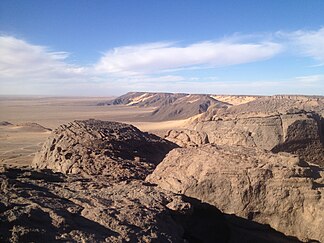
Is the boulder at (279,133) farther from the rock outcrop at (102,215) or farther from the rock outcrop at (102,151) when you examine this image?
the rock outcrop at (102,215)

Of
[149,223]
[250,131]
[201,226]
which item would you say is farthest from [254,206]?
[250,131]

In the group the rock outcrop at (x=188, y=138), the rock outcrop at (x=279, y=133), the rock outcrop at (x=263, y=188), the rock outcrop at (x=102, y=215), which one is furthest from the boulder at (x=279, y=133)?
the rock outcrop at (x=102, y=215)

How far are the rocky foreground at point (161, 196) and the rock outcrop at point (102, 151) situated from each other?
25 millimetres

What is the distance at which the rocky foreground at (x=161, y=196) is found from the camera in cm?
340

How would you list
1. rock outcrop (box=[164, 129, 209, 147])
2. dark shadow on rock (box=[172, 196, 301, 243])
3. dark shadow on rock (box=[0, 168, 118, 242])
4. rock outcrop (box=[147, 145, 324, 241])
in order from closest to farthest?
dark shadow on rock (box=[0, 168, 118, 242]), dark shadow on rock (box=[172, 196, 301, 243]), rock outcrop (box=[147, 145, 324, 241]), rock outcrop (box=[164, 129, 209, 147])

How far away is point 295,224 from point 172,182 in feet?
6.01

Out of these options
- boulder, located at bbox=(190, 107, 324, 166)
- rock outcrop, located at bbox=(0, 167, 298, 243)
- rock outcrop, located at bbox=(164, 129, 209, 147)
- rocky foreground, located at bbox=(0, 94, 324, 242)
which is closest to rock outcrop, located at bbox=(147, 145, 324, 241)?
rocky foreground, located at bbox=(0, 94, 324, 242)

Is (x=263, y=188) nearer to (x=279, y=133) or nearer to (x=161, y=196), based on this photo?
(x=161, y=196)

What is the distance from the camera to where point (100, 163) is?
7074 millimetres

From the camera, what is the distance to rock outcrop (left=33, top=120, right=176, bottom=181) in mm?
6923

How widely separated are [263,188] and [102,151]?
3.64 meters

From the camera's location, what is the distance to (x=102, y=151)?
7508 mm

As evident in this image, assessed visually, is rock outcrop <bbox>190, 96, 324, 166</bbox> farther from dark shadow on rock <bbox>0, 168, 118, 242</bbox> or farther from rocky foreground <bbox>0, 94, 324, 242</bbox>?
dark shadow on rock <bbox>0, 168, 118, 242</bbox>

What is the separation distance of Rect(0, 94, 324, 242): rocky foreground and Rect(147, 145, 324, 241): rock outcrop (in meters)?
0.01
